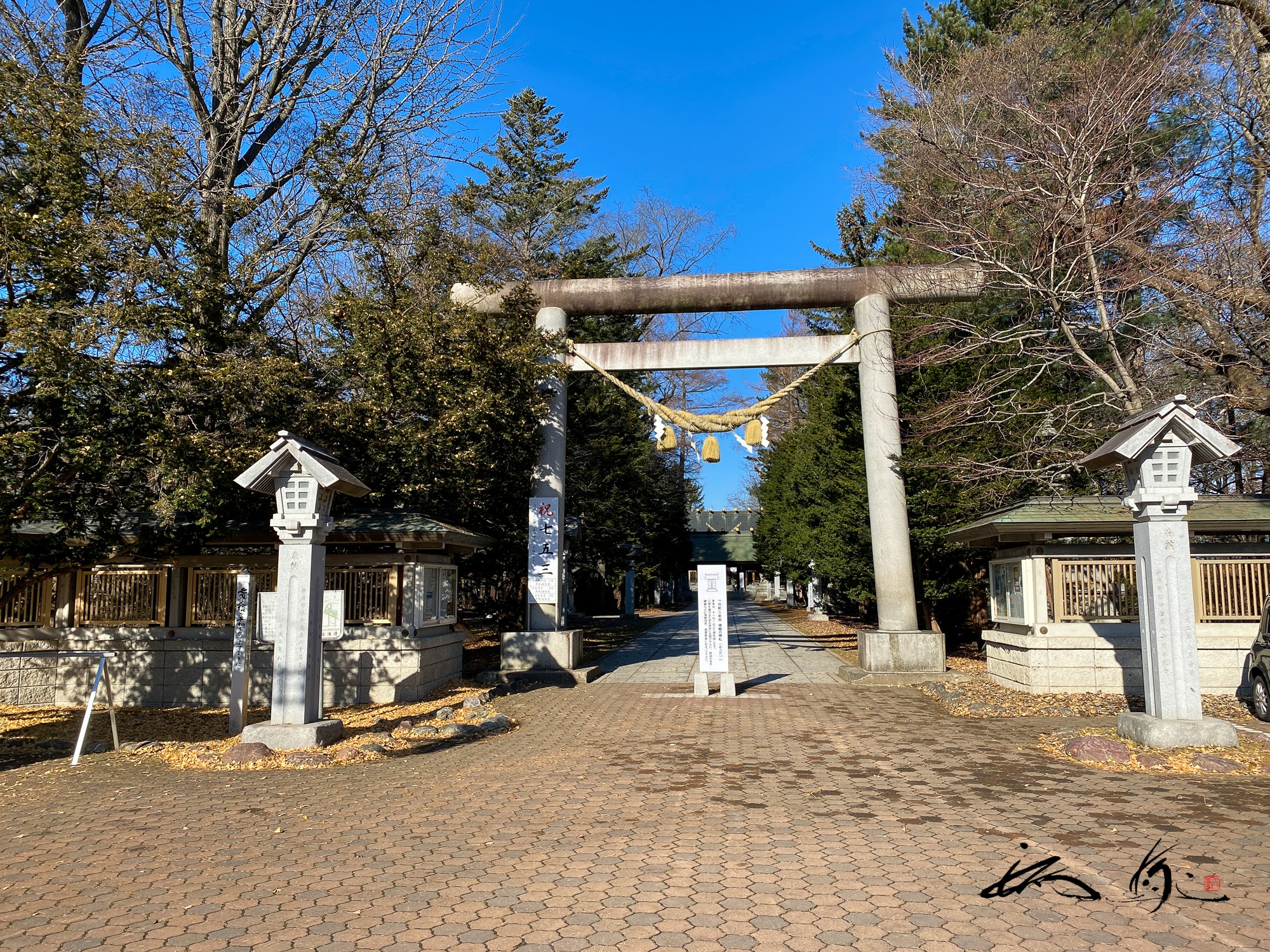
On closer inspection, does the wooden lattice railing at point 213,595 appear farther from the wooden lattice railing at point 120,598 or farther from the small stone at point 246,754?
the small stone at point 246,754

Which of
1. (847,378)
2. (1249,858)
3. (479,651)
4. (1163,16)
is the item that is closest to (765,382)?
(847,378)

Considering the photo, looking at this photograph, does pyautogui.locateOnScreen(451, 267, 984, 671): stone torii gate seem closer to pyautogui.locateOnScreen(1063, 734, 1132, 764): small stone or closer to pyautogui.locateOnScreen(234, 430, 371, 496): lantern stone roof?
pyautogui.locateOnScreen(1063, 734, 1132, 764): small stone

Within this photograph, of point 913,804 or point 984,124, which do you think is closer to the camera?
point 913,804

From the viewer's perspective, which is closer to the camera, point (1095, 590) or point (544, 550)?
point (1095, 590)

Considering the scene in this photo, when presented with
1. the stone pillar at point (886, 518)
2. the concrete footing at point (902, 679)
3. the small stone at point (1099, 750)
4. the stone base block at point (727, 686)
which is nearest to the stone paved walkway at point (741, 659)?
the concrete footing at point (902, 679)

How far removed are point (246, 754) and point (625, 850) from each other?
188 inches

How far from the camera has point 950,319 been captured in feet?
44.4

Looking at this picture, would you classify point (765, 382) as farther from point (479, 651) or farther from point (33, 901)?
point (33, 901)

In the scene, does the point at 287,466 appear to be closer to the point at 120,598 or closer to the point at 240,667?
the point at 240,667

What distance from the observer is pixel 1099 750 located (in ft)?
26.5

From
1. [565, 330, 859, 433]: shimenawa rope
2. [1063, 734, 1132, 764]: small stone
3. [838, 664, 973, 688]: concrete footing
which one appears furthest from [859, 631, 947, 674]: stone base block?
[1063, 734, 1132, 764]: small stone

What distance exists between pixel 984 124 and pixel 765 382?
27126 mm

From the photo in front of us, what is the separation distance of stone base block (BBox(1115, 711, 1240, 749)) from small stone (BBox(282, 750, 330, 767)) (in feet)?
27.0
